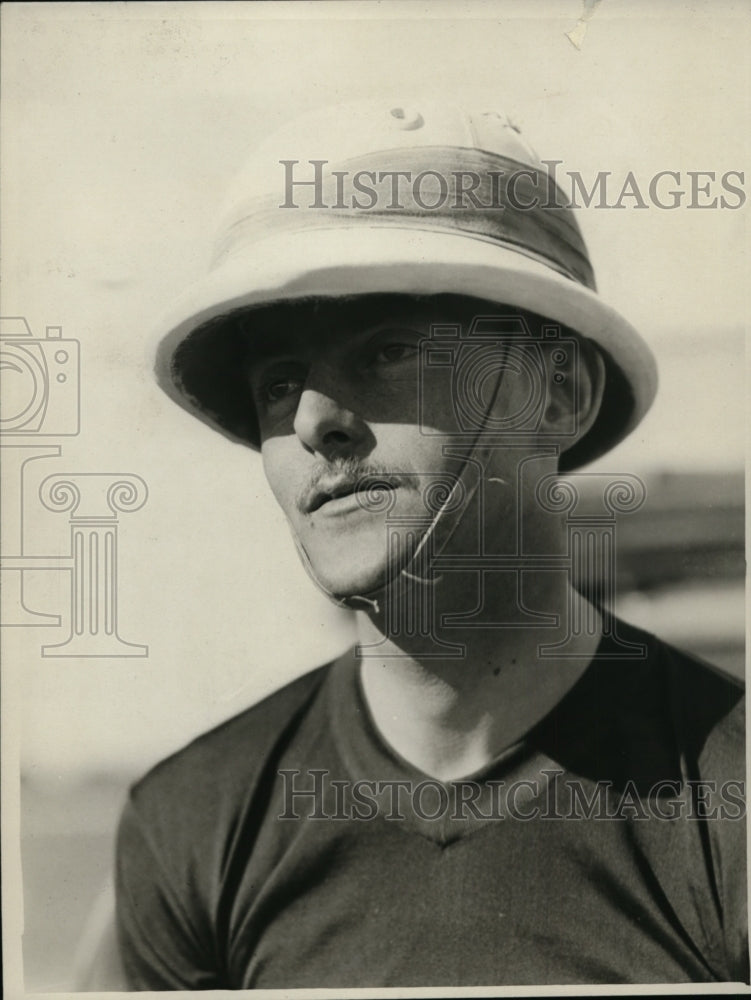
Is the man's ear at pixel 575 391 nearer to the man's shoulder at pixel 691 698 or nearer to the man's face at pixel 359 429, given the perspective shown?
the man's face at pixel 359 429

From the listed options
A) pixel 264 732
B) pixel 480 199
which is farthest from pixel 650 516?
pixel 264 732

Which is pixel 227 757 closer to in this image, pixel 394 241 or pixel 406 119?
pixel 394 241

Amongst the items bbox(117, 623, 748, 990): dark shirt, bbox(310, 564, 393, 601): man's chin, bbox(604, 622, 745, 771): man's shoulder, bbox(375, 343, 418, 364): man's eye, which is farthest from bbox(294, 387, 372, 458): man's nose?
bbox(604, 622, 745, 771): man's shoulder

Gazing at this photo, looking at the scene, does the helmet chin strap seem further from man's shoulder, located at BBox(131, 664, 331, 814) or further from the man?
man's shoulder, located at BBox(131, 664, 331, 814)

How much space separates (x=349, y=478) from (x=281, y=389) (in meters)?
0.23

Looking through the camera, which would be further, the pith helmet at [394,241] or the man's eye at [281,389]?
the man's eye at [281,389]

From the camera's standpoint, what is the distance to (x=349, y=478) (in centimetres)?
231

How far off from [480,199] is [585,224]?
0.26 m

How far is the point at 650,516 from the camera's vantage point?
2.43 meters

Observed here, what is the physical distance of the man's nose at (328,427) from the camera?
2.29m

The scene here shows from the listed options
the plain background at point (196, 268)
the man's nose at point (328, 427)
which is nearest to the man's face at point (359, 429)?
the man's nose at point (328, 427)

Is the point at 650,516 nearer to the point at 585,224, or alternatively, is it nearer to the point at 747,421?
the point at 747,421

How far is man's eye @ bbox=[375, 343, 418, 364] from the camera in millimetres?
2320

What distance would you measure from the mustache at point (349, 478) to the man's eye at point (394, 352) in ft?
0.68
